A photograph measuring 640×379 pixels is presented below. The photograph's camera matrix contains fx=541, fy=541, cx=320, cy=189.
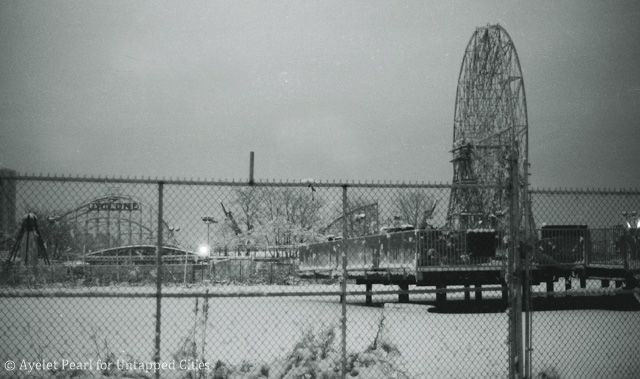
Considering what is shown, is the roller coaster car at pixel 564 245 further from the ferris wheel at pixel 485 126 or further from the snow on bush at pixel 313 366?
the snow on bush at pixel 313 366

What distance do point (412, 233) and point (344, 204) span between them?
7.37 m

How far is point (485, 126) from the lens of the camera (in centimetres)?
2345

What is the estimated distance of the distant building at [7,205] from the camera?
18.8 feet

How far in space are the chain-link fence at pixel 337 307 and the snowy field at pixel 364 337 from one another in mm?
55

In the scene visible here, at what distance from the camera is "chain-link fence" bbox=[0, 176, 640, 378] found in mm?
6371

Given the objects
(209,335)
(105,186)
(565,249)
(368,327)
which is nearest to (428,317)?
(368,327)

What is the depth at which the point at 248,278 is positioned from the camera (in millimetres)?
28188

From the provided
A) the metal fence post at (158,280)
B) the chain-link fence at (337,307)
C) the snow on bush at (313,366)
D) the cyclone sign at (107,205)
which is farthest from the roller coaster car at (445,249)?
the metal fence post at (158,280)

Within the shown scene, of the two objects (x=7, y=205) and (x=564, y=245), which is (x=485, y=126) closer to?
(x=564, y=245)

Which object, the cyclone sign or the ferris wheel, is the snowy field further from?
the ferris wheel

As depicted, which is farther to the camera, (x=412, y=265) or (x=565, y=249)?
(x=565, y=249)

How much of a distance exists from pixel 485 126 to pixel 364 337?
52.6 feet

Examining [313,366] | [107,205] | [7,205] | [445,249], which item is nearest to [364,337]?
[313,366]

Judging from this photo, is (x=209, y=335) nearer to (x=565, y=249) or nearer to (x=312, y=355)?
(x=312, y=355)
